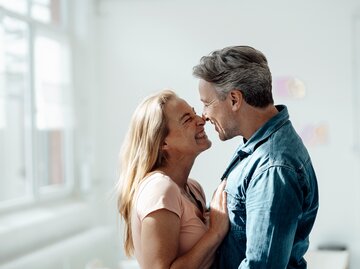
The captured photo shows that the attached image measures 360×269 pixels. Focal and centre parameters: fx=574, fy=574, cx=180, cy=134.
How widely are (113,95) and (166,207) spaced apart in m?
2.74

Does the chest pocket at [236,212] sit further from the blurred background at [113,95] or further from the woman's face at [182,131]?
the blurred background at [113,95]

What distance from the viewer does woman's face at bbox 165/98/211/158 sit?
6.21ft

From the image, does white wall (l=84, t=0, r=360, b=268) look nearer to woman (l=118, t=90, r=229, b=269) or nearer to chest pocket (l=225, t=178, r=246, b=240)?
woman (l=118, t=90, r=229, b=269)

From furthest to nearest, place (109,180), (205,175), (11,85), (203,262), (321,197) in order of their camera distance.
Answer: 1. (109,180)
2. (205,175)
3. (321,197)
4. (11,85)
5. (203,262)

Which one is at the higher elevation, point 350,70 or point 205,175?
point 350,70

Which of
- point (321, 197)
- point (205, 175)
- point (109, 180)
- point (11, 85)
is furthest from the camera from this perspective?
point (109, 180)

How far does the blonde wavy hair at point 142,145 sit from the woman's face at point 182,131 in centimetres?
2

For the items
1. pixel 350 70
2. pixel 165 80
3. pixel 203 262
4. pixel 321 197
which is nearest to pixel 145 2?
pixel 165 80

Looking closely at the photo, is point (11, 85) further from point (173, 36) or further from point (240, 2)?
point (240, 2)

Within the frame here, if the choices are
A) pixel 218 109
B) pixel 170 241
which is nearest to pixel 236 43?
pixel 218 109

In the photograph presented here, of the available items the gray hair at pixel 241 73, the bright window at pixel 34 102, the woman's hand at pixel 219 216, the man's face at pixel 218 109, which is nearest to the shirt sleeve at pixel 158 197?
the woman's hand at pixel 219 216

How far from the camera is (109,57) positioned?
4.34 metres

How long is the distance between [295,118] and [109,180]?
148cm

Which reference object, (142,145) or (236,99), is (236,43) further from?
(236,99)
